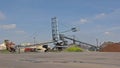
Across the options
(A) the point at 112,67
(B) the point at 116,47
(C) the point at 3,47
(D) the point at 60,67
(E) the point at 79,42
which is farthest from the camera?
(E) the point at 79,42

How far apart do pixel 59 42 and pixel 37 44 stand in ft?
17.5

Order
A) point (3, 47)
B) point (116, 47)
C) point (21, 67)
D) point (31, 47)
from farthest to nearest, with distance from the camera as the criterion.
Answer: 1. point (31, 47)
2. point (3, 47)
3. point (116, 47)
4. point (21, 67)

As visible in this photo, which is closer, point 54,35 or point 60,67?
point 60,67

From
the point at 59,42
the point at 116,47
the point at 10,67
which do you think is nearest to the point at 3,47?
the point at 59,42

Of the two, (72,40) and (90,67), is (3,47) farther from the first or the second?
(90,67)

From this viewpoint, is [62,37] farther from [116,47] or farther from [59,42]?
[116,47]

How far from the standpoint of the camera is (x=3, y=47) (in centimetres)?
7838

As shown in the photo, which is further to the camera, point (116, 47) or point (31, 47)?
point (31, 47)

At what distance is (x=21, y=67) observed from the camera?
19172mm

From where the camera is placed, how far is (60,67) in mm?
17781

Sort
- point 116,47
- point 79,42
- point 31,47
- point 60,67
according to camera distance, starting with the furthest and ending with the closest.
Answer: point 79,42 < point 31,47 < point 116,47 < point 60,67

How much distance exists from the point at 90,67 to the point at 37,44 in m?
66.3

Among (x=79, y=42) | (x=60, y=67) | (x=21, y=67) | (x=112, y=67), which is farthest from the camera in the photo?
(x=79, y=42)

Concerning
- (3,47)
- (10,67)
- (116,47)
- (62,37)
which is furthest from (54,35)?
(10,67)
